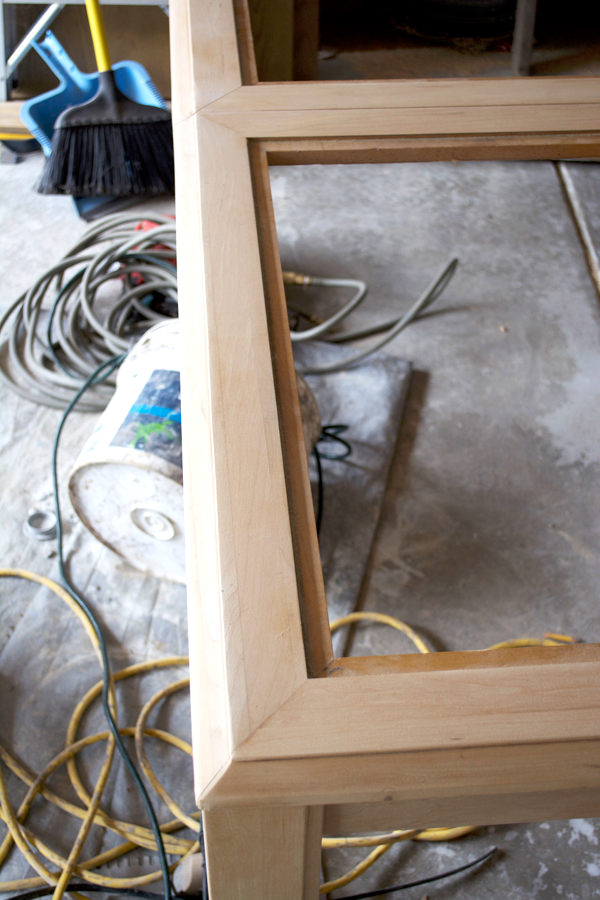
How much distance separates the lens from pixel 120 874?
40.0 inches

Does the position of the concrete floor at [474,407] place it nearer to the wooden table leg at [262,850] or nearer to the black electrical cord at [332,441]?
the black electrical cord at [332,441]

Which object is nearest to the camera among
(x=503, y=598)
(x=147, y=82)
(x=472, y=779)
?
(x=472, y=779)

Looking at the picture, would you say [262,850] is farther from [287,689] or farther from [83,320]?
[83,320]

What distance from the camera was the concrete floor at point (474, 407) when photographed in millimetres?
1061

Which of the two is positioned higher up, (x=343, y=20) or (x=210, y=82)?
(x=343, y=20)

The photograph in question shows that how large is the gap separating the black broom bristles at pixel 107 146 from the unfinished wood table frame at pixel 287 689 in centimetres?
151

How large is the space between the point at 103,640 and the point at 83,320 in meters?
0.98

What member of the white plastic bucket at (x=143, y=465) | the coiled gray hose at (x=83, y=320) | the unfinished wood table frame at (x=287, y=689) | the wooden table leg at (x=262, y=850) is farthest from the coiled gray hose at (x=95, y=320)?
the wooden table leg at (x=262, y=850)

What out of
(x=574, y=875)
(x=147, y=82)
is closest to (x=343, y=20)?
(x=147, y=82)

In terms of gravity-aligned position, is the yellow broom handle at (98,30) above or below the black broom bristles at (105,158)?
above

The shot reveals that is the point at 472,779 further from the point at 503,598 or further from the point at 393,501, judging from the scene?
the point at 393,501

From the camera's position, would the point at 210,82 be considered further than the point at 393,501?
No

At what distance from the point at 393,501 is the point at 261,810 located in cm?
107

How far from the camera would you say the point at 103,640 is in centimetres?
125
